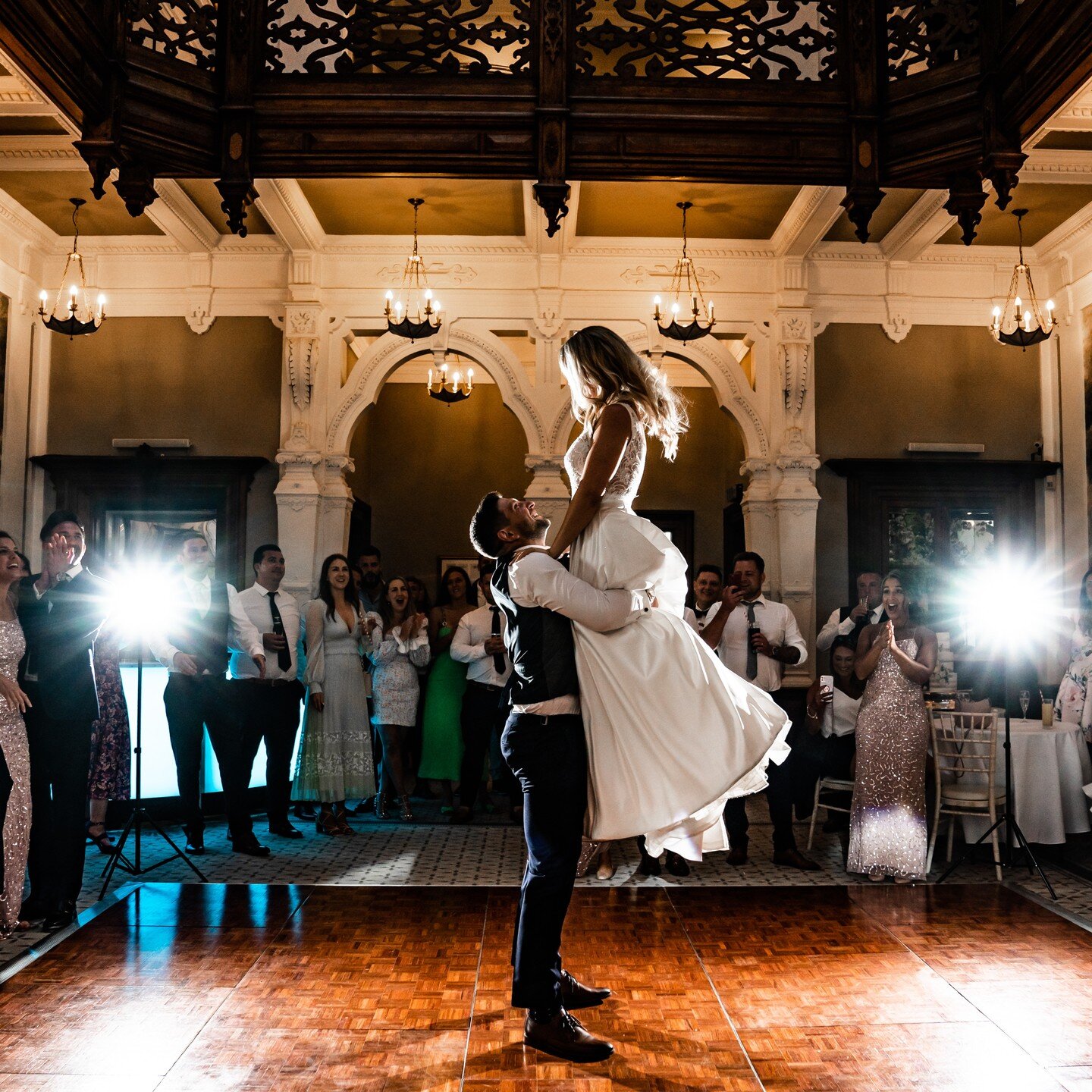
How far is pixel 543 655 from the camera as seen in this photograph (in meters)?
3.01

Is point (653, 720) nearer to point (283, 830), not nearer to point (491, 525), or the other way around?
point (491, 525)

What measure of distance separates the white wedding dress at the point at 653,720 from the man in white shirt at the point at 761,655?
256cm

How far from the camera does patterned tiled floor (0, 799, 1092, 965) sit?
529 centimetres

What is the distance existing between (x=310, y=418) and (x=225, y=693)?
3.16m

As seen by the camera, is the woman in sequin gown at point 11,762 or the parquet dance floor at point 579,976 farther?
the woman in sequin gown at point 11,762

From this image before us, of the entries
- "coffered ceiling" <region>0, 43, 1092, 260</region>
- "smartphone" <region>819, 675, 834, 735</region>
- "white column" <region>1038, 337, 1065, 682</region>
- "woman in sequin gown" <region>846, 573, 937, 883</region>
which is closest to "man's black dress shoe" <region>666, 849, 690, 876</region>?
"woman in sequin gown" <region>846, 573, 937, 883</region>

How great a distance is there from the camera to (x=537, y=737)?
3.04 meters

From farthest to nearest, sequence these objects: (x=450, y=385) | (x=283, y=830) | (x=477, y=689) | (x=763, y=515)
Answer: (x=450, y=385) → (x=763, y=515) → (x=477, y=689) → (x=283, y=830)

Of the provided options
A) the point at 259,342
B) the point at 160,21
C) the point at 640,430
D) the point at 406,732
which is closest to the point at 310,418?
the point at 259,342

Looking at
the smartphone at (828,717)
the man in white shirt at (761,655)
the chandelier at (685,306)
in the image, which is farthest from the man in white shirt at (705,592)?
the chandelier at (685,306)

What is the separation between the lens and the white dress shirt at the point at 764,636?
597cm

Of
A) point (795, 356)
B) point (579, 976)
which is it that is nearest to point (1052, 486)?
point (795, 356)

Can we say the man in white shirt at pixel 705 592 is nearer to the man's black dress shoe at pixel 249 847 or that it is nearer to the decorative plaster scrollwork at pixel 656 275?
the man's black dress shoe at pixel 249 847

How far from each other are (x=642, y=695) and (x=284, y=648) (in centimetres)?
381
